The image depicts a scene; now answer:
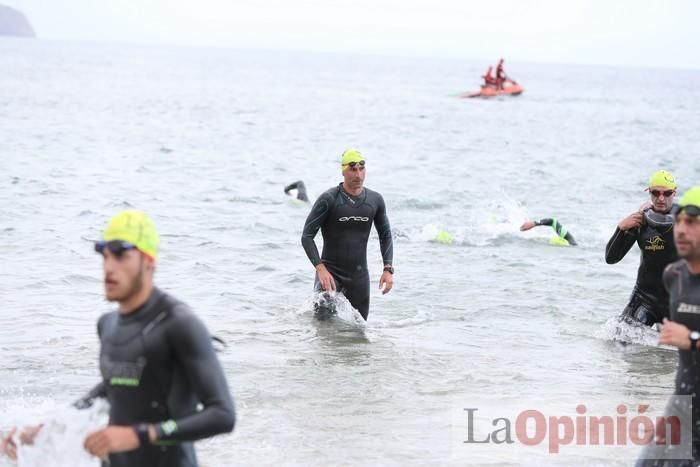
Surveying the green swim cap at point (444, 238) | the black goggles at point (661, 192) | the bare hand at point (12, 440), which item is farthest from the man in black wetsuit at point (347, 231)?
the green swim cap at point (444, 238)

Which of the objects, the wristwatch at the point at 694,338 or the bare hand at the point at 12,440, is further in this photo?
the wristwatch at the point at 694,338

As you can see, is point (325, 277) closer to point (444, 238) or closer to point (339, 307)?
point (339, 307)

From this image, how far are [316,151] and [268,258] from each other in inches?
860

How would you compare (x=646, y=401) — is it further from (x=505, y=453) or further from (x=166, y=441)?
(x=166, y=441)

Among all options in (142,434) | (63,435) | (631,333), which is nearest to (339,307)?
(631,333)

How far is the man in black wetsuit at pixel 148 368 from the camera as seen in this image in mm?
3500

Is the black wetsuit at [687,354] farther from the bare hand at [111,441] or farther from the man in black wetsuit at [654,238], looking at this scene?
the man in black wetsuit at [654,238]

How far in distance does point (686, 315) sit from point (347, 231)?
16.7ft

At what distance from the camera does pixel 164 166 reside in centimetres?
2898

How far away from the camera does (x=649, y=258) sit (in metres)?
8.52

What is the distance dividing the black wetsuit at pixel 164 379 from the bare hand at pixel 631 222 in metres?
5.41

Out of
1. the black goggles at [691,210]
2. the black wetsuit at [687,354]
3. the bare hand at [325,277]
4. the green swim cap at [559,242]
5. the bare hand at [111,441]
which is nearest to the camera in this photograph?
the bare hand at [111,441]

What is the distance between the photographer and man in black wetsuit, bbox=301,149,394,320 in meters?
9.20

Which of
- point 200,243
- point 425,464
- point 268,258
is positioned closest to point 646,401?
point 425,464
